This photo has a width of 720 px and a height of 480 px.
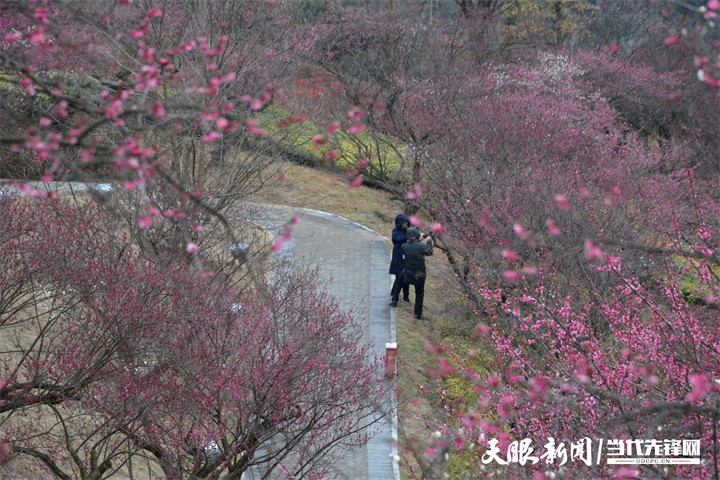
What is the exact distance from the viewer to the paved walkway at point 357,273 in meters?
11.2

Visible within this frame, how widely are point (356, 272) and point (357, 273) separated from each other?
0.07 metres

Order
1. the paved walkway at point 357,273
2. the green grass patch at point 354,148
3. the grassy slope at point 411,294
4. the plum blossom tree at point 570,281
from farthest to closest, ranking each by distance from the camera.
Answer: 1. the green grass patch at point 354,148
2. the grassy slope at point 411,294
3. the paved walkway at point 357,273
4. the plum blossom tree at point 570,281

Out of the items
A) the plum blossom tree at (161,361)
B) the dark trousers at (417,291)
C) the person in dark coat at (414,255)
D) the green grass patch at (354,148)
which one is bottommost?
the plum blossom tree at (161,361)

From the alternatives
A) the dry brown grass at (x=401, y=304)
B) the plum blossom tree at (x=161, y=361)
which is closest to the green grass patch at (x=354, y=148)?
the dry brown grass at (x=401, y=304)

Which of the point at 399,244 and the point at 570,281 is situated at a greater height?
the point at 399,244

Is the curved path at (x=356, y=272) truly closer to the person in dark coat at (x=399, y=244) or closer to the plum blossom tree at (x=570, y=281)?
the person in dark coat at (x=399, y=244)

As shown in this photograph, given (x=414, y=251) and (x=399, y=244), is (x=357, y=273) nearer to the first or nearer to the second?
(x=399, y=244)

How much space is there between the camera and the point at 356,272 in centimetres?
1764

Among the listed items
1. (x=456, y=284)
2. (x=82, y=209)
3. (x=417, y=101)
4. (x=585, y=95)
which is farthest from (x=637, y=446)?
(x=585, y=95)

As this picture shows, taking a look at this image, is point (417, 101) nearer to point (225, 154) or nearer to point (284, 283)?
point (225, 154)

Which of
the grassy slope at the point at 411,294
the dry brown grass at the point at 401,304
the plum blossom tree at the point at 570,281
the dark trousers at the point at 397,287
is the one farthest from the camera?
the dark trousers at the point at 397,287

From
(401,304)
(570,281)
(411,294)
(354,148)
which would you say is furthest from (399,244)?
(354,148)

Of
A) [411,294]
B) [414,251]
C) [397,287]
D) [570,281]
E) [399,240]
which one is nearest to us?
[570,281]

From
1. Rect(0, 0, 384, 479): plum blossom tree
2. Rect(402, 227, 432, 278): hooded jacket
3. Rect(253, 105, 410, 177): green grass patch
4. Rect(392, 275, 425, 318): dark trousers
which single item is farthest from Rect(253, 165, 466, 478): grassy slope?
Rect(402, 227, 432, 278): hooded jacket
